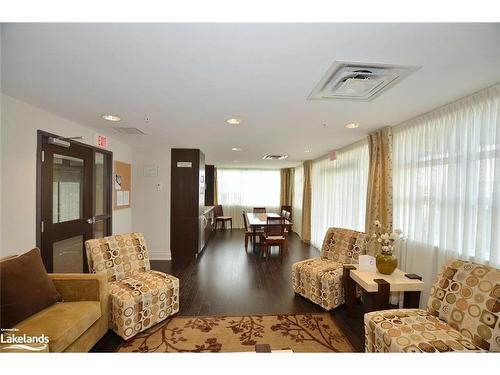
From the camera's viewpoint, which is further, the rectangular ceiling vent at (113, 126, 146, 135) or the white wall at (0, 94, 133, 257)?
the rectangular ceiling vent at (113, 126, 146, 135)

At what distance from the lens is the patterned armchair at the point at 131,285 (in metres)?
2.03

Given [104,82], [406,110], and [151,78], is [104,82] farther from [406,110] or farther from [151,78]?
[406,110]

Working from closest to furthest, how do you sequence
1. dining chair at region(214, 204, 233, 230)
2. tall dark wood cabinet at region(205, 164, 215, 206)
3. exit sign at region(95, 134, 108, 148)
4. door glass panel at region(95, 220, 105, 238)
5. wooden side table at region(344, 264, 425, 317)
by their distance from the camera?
wooden side table at region(344, 264, 425, 317)
exit sign at region(95, 134, 108, 148)
door glass panel at region(95, 220, 105, 238)
tall dark wood cabinet at region(205, 164, 215, 206)
dining chair at region(214, 204, 233, 230)

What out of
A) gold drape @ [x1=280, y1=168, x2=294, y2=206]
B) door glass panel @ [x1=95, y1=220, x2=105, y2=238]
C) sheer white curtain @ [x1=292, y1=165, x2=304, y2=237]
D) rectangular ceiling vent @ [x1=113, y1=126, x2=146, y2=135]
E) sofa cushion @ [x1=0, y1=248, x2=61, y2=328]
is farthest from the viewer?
gold drape @ [x1=280, y1=168, x2=294, y2=206]

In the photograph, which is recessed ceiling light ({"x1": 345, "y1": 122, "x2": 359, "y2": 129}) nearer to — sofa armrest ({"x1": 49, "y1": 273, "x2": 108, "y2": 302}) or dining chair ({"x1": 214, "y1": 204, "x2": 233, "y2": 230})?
sofa armrest ({"x1": 49, "y1": 273, "x2": 108, "y2": 302})

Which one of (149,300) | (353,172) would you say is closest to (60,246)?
(149,300)

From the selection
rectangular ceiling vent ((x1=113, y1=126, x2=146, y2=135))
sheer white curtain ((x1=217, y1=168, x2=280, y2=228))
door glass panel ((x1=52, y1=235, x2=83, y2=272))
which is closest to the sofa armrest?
door glass panel ((x1=52, y1=235, x2=83, y2=272))

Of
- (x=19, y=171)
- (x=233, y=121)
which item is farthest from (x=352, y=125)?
(x=19, y=171)

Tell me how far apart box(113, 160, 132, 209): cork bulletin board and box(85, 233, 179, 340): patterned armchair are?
1.58 m

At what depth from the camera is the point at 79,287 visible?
1.93 m

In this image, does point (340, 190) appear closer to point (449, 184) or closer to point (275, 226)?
point (275, 226)

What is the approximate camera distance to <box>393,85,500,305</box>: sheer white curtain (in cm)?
178

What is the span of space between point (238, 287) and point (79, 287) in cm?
201

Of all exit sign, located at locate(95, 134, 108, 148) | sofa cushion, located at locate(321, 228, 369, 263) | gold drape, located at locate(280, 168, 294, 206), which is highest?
exit sign, located at locate(95, 134, 108, 148)
